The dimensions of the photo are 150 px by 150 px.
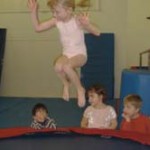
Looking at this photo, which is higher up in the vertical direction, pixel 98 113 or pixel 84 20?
pixel 84 20

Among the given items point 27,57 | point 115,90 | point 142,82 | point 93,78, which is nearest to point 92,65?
point 93,78

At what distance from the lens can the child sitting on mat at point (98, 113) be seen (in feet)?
10.6

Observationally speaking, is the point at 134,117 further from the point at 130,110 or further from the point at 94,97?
the point at 94,97

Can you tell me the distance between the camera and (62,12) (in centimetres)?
246

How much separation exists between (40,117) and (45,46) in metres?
3.23

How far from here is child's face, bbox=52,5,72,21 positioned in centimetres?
243

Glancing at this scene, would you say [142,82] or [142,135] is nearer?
[142,135]

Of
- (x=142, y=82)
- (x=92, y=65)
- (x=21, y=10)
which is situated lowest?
(x=142, y=82)

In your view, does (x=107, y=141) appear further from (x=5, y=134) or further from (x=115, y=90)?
(x=115, y=90)

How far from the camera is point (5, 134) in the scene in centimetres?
311

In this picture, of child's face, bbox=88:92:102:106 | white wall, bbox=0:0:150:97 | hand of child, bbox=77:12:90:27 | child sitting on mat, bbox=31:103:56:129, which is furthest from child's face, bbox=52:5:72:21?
white wall, bbox=0:0:150:97

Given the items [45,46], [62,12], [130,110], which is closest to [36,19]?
[62,12]

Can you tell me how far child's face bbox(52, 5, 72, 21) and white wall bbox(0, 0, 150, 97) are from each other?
3731 millimetres

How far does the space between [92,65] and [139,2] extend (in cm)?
115
